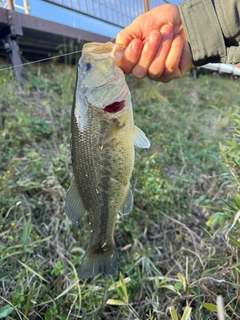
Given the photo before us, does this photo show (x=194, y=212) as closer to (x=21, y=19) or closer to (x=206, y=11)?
(x=206, y=11)

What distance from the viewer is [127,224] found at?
9.44 ft

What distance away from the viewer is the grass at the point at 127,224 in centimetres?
205

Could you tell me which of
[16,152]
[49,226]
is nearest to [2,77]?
[16,152]

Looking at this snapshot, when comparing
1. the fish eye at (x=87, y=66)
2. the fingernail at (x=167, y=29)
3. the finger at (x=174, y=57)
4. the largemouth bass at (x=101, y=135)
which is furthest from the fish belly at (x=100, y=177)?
the fingernail at (x=167, y=29)

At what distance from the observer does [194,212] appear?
3312 millimetres

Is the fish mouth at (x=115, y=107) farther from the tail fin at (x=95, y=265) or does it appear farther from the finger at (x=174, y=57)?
the tail fin at (x=95, y=265)

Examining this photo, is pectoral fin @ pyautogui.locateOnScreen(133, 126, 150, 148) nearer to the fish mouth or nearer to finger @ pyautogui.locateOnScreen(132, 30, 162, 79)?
the fish mouth

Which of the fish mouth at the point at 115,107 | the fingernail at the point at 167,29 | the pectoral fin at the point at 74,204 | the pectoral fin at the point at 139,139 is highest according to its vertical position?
the fingernail at the point at 167,29

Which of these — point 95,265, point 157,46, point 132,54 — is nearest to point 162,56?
point 157,46

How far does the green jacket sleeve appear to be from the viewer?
1749mm

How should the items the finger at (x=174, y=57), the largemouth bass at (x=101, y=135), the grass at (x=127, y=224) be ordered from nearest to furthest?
the largemouth bass at (x=101, y=135) → the finger at (x=174, y=57) → the grass at (x=127, y=224)

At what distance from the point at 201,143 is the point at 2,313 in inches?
142

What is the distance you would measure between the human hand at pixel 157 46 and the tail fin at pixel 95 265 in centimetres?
103

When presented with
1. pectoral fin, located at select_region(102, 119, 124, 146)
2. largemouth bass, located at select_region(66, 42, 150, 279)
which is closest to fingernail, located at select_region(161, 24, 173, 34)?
largemouth bass, located at select_region(66, 42, 150, 279)
